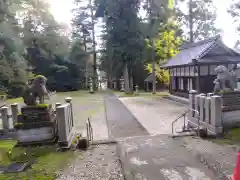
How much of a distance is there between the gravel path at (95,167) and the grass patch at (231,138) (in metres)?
3.23

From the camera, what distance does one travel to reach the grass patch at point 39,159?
434 centimetres

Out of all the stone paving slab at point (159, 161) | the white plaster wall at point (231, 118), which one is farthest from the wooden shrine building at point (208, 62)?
the stone paving slab at point (159, 161)

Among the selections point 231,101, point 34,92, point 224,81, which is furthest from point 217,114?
point 34,92

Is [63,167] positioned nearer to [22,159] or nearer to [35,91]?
[22,159]

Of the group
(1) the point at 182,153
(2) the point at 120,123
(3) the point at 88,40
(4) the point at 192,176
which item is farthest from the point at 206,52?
(3) the point at 88,40

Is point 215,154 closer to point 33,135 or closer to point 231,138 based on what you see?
point 231,138

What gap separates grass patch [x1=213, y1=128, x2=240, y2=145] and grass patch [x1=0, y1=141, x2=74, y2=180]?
438 centimetres

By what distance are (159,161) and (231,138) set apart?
277 centimetres

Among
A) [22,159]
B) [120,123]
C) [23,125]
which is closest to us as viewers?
[22,159]

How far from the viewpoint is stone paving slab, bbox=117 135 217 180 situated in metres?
4.12

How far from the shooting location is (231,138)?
6.04 m

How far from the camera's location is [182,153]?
17.2 feet

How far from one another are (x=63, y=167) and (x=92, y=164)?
69 centimetres

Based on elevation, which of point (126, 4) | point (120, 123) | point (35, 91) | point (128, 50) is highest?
point (126, 4)
